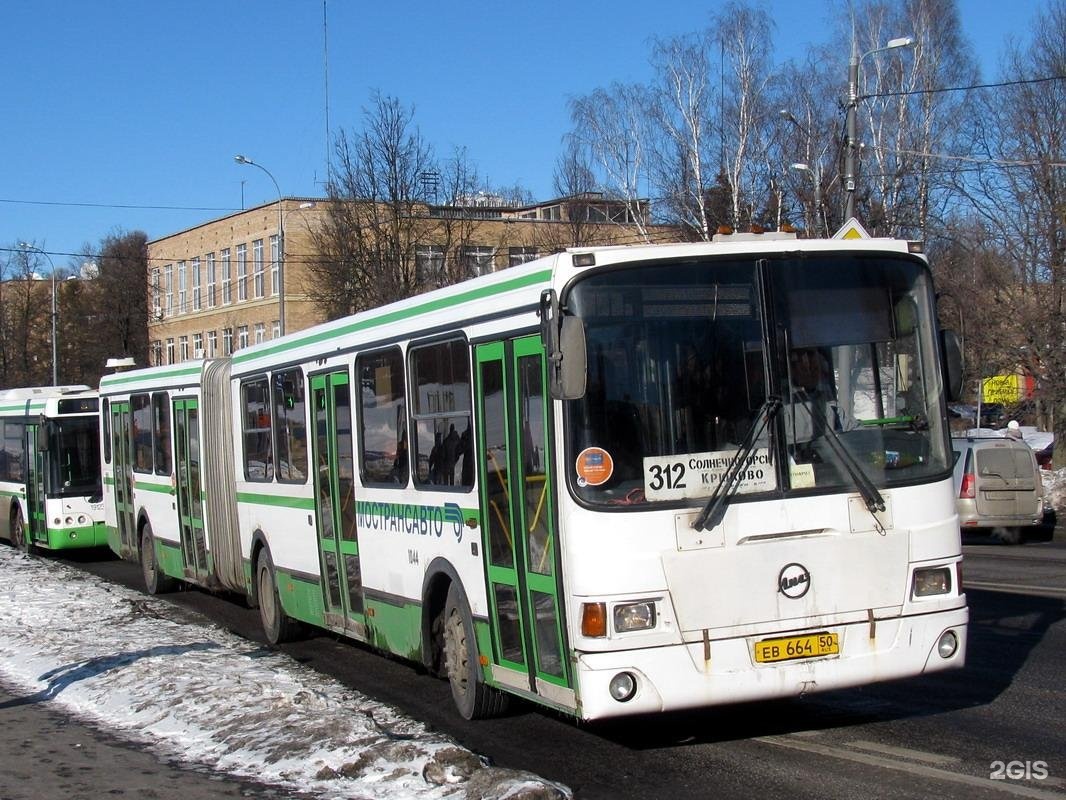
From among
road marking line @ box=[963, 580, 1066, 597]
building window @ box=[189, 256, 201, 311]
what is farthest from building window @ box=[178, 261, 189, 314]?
road marking line @ box=[963, 580, 1066, 597]

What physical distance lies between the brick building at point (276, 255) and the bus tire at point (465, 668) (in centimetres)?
2411

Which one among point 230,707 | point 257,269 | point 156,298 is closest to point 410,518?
point 230,707

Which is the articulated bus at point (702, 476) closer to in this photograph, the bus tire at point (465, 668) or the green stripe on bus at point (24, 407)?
the bus tire at point (465, 668)

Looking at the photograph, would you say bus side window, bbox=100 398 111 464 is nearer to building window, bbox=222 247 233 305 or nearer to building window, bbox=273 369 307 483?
Result: building window, bbox=273 369 307 483

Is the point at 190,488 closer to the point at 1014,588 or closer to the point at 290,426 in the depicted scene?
the point at 290,426

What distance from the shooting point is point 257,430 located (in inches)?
537

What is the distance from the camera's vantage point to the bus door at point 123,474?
19.7 metres

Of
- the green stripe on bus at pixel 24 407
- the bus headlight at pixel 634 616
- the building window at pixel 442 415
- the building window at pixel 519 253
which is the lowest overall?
the bus headlight at pixel 634 616

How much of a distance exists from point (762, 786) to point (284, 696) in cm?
392

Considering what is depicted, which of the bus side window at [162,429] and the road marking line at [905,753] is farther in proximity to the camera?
the bus side window at [162,429]

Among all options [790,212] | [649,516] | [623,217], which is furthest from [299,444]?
[623,217]

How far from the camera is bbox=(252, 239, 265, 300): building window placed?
59.3 metres

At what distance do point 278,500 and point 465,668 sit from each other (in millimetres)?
4705

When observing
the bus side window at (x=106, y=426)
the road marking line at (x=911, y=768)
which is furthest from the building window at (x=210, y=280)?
the road marking line at (x=911, y=768)
